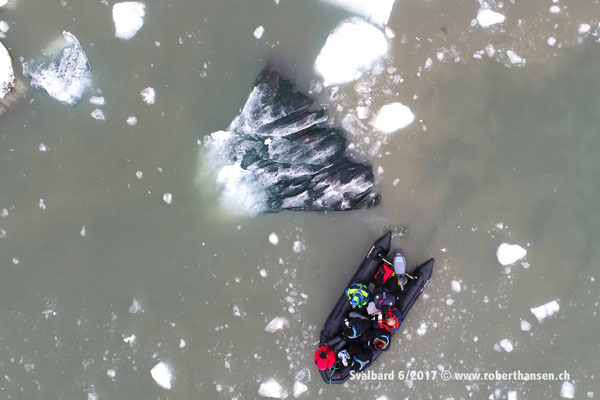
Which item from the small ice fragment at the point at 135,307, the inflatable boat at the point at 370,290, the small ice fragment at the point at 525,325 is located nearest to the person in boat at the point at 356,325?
the inflatable boat at the point at 370,290

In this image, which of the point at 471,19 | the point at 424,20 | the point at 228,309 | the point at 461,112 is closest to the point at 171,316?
the point at 228,309

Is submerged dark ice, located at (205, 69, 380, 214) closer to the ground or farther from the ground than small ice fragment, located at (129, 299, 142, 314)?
farther from the ground

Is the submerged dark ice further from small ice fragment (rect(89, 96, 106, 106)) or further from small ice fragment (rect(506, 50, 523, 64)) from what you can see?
small ice fragment (rect(506, 50, 523, 64))

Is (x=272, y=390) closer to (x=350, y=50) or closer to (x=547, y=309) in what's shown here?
(x=547, y=309)

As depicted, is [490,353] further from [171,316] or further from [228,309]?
[171,316]

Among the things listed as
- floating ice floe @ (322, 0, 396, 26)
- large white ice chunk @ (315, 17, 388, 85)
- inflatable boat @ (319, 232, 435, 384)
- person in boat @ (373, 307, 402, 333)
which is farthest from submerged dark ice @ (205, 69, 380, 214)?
person in boat @ (373, 307, 402, 333)

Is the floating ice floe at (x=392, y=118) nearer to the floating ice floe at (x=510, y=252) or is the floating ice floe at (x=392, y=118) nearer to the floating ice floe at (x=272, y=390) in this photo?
the floating ice floe at (x=510, y=252)
